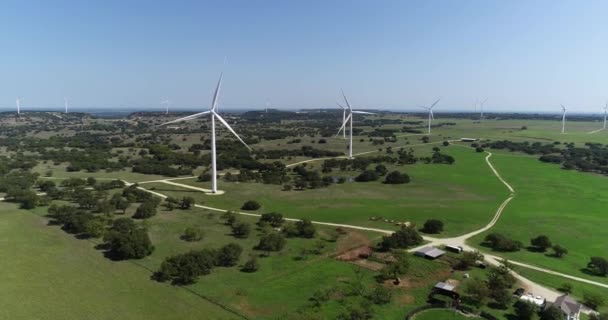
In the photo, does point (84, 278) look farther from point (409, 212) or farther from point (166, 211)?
point (409, 212)

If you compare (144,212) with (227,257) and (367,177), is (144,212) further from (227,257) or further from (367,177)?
(367,177)

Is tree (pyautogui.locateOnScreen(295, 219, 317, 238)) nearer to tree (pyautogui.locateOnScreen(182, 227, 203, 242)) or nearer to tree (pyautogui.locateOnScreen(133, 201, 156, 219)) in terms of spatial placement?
tree (pyautogui.locateOnScreen(182, 227, 203, 242))

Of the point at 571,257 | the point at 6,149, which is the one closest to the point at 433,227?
the point at 571,257

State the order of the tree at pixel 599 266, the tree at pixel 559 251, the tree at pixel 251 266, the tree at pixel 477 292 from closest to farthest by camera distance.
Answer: the tree at pixel 477 292 < the tree at pixel 599 266 < the tree at pixel 251 266 < the tree at pixel 559 251

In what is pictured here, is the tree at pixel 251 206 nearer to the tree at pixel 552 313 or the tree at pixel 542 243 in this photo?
the tree at pixel 542 243

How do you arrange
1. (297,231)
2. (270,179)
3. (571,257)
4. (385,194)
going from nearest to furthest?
(571,257), (297,231), (385,194), (270,179)

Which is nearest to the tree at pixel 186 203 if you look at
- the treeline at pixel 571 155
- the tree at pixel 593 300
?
the tree at pixel 593 300
